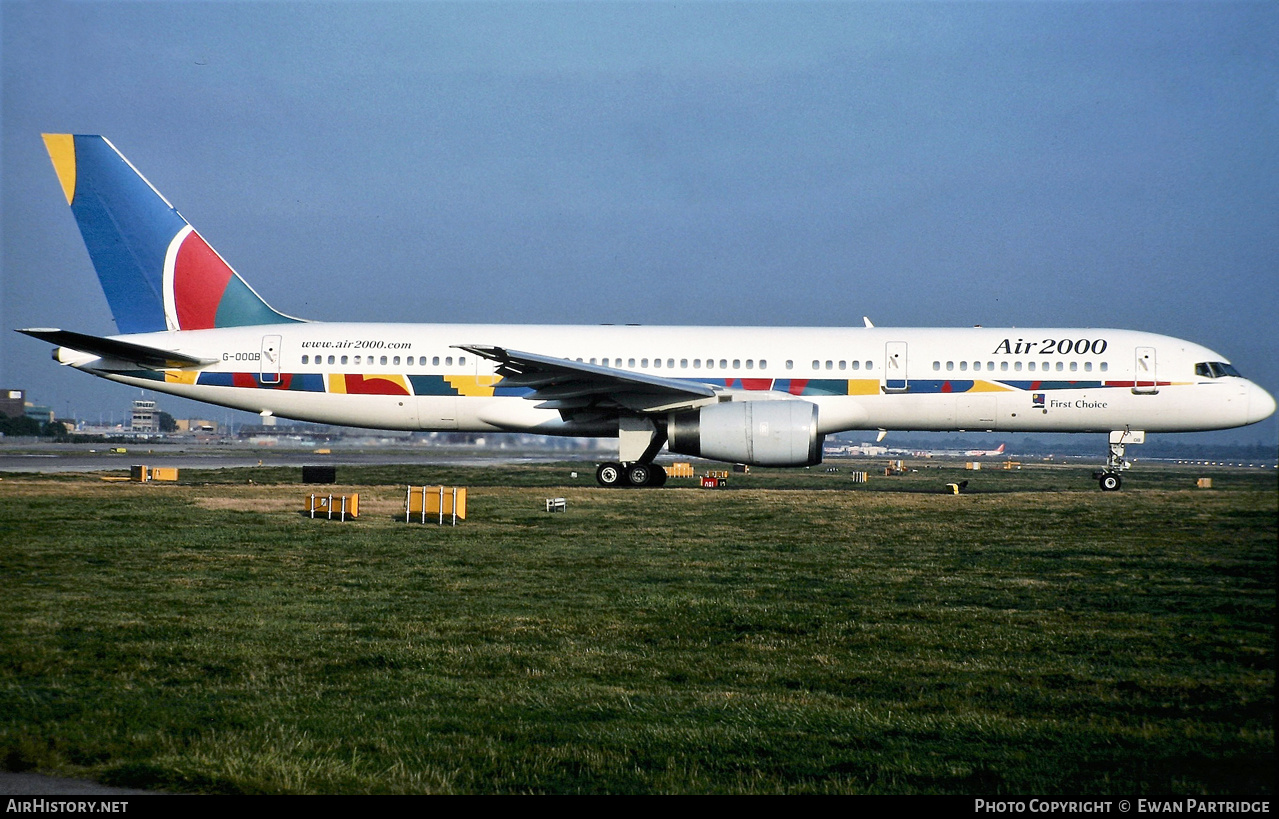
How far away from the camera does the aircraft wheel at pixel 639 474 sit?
24031 mm

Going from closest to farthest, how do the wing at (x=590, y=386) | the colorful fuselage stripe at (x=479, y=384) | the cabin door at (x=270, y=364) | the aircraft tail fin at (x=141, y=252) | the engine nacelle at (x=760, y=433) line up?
the engine nacelle at (x=760, y=433)
the wing at (x=590, y=386)
the colorful fuselage stripe at (x=479, y=384)
the cabin door at (x=270, y=364)
the aircraft tail fin at (x=141, y=252)

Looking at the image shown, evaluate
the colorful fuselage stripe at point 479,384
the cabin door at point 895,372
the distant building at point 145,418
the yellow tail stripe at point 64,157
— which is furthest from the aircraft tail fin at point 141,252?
the distant building at point 145,418

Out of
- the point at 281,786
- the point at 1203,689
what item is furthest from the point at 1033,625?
the point at 281,786

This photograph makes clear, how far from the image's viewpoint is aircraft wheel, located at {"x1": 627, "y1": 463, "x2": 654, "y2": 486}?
946 inches

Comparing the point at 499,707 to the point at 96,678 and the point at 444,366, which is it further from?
the point at 444,366

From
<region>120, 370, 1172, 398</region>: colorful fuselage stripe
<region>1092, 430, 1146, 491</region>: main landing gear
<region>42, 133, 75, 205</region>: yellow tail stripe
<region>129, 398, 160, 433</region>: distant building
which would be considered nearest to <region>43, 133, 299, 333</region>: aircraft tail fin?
<region>42, 133, 75, 205</region>: yellow tail stripe

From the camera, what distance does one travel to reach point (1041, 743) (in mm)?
5129

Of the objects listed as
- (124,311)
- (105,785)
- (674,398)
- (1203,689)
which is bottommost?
(105,785)

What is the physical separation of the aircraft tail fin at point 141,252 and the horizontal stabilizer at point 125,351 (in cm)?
133

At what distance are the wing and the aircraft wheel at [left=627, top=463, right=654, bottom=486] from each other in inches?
63.7

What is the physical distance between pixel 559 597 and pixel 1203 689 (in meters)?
5.73

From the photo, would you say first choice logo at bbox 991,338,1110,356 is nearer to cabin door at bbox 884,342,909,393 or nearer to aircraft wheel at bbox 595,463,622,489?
cabin door at bbox 884,342,909,393

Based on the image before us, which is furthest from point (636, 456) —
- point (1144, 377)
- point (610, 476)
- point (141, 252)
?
point (141, 252)

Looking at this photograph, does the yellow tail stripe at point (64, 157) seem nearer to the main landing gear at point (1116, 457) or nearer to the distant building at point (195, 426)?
the main landing gear at point (1116, 457)
